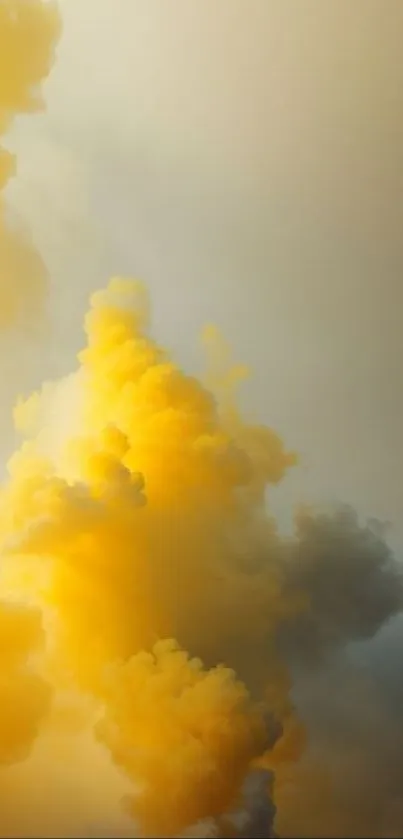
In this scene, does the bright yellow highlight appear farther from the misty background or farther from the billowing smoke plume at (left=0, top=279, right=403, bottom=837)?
the misty background

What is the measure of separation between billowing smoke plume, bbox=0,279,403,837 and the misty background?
8.9 inches

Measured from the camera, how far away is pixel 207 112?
13.2ft

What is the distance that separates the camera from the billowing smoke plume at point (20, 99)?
13.1 ft

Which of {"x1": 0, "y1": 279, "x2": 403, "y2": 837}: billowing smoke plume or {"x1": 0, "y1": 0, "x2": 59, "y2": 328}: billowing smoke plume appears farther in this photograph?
{"x1": 0, "y1": 0, "x2": 59, "y2": 328}: billowing smoke plume

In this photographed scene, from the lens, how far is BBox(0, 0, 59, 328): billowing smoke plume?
3986 millimetres

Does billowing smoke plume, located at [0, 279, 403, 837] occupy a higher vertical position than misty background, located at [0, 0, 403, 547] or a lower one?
lower

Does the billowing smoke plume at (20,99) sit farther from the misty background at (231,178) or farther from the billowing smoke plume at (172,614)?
the billowing smoke plume at (172,614)

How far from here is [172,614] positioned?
3.75 meters

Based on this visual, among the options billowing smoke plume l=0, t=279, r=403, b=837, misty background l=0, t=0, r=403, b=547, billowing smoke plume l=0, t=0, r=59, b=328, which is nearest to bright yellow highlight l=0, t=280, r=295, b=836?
billowing smoke plume l=0, t=279, r=403, b=837

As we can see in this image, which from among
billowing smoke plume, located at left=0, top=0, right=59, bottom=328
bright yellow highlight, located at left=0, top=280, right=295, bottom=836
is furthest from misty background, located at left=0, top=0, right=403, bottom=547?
bright yellow highlight, located at left=0, top=280, right=295, bottom=836

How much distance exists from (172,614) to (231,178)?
1988mm

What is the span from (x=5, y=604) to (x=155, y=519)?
741 mm

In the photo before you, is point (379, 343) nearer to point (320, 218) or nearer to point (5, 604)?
point (320, 218)

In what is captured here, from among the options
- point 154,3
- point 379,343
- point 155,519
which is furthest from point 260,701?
point 154,3
